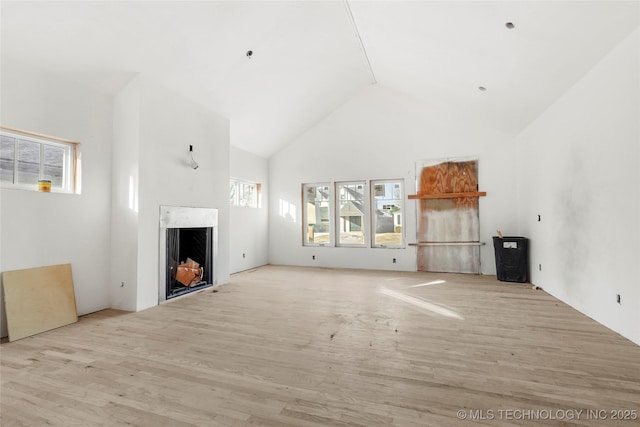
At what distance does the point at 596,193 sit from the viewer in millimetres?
3146

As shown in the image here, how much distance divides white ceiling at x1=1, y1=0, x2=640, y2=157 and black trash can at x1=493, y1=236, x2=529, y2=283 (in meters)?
2.13

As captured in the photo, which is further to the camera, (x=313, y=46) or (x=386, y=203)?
(x=386, y=203)

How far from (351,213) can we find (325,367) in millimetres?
5113

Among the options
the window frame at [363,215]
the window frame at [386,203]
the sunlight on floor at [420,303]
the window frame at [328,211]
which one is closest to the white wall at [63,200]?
the sunlight on floor at [420,303]

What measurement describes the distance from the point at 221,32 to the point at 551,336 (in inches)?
196

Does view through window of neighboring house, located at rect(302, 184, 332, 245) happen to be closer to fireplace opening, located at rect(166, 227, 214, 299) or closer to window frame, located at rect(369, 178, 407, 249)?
window frame, located at rect(369, 178, 407, 249)

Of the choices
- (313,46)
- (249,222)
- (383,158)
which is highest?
(313,46)

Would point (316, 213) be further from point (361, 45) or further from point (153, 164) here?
point (153, 164)

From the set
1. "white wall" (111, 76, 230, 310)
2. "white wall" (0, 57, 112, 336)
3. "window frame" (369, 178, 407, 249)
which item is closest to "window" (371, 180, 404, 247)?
"window frame" (369, 178, 407, 249)

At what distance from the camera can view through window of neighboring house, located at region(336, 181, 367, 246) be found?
705 cm

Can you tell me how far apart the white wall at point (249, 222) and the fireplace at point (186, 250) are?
1333 millimetres

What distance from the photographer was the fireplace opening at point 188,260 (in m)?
4.38

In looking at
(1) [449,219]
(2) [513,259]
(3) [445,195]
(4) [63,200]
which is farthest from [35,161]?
(2) [513,259]

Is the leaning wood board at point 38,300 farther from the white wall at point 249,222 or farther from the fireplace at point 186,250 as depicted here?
the white wall at point 249,222
